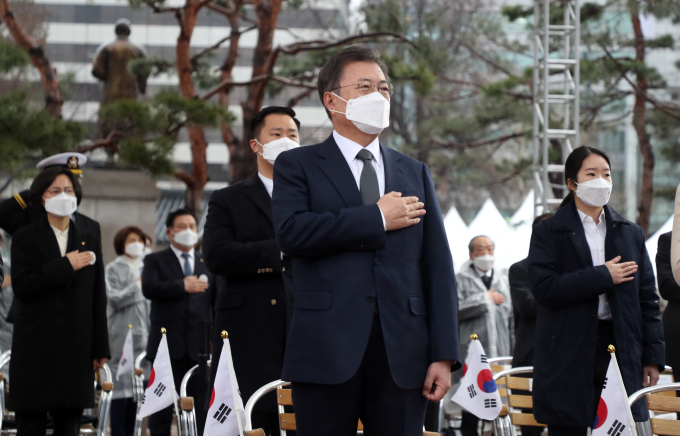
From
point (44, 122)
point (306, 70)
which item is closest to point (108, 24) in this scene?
point (306, 70)

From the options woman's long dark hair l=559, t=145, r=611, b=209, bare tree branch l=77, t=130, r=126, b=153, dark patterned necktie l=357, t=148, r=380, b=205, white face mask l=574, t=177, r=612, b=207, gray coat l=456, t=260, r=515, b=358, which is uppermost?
bare tree branch l=77, t=130, r=126, b=153

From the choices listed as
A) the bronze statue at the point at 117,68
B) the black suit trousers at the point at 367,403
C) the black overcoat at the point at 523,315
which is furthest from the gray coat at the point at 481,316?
the bronze statue at the point at 117,68

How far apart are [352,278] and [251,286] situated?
53.6 inches

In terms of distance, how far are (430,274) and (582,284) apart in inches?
52.4

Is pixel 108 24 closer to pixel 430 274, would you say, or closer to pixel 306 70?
pixel 306 70

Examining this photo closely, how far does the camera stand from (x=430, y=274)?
270cm

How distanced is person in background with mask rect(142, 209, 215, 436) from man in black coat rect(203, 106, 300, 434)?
2107 mm

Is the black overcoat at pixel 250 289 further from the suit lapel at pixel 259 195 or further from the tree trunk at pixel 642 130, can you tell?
the tree trunk at pixel 642 130

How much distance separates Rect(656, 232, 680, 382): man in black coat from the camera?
4934 mm

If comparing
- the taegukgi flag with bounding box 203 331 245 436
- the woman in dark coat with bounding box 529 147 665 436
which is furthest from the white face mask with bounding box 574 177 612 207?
the taegukgi flag with bounding box 203 331 245 436

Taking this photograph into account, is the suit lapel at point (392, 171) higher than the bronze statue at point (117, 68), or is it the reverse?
the bronze statue at point (117, 68)

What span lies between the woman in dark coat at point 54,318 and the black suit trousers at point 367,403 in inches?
99.2

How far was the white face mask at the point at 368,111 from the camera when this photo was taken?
108 inches

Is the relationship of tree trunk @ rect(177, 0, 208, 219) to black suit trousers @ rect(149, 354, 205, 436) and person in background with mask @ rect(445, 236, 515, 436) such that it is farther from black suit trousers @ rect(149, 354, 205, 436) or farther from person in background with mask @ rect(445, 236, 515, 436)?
black suit trousers @ rect(149, 354, 205, 436)
